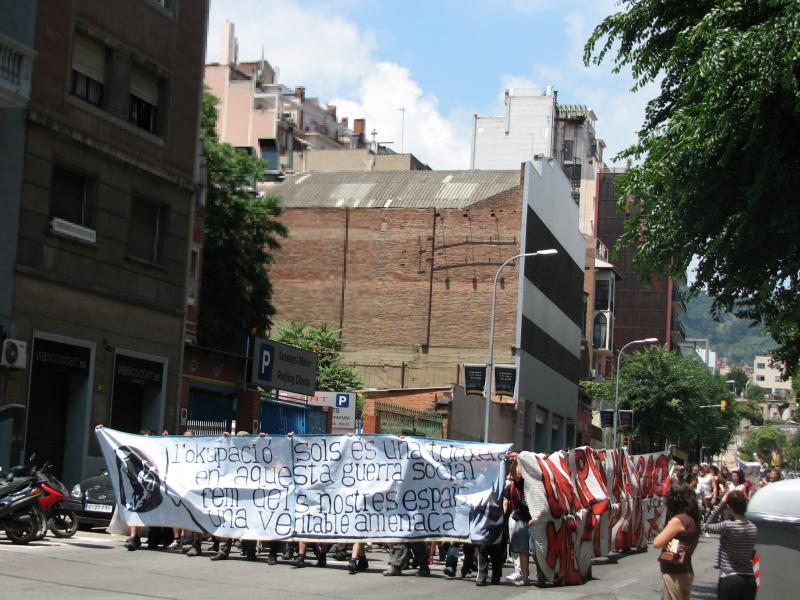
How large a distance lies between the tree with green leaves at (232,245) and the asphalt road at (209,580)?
24308 mm

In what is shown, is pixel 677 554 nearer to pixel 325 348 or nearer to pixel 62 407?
pixel 62 407

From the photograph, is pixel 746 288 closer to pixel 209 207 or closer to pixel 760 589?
pixel 760 589

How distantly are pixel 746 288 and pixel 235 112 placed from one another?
80.1 metres

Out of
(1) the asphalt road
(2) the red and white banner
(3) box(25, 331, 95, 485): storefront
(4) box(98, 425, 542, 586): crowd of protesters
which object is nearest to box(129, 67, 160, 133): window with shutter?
(3) box(25, 331, 95, 485): storefront

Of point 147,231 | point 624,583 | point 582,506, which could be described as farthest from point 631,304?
point 624,583

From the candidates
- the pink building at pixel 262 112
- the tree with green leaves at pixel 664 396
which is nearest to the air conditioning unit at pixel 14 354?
the pink building at pixel 262 112

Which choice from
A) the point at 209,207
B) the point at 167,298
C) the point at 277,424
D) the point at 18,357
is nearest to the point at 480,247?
the point at 209,207

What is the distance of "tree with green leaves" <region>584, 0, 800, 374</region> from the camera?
45.3 feet

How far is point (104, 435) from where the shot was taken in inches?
735

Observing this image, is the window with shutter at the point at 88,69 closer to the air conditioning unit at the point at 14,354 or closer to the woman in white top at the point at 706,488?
the air conditioning unit at the point at 14,354

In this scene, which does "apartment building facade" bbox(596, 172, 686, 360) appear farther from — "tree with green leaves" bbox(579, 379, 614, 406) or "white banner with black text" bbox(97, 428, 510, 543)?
"white banner with black text" bbox(97, 428, 510, 543)

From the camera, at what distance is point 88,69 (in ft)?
84.0

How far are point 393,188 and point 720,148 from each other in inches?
1850

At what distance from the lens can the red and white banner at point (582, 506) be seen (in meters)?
17.1
